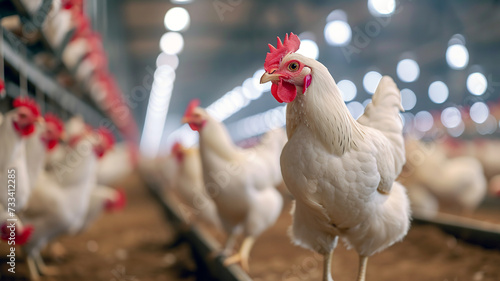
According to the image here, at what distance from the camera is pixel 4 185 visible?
1665 mm

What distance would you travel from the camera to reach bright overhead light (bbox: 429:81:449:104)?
2781mm

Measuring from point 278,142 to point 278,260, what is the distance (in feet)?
3.07

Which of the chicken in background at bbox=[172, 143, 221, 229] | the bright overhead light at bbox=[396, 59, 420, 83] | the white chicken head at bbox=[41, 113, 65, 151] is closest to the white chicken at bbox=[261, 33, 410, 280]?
the bright overhead light at bbox=[396, 59, 420, 83]

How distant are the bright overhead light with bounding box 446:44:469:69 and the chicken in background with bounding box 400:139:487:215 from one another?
120 cm

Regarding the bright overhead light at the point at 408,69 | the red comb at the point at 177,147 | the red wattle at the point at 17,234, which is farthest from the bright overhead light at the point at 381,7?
the red wattle at the point at 17,234

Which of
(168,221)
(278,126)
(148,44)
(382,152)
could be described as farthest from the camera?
(168,221)

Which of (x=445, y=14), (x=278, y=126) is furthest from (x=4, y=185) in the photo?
(x=445, y=14)

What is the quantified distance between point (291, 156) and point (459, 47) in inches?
82.9

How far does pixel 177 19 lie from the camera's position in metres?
3.57

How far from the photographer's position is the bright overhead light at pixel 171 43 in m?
3.94

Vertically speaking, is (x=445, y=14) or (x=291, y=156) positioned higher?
(x=445, y=14)

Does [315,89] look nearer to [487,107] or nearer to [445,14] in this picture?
[445,14]

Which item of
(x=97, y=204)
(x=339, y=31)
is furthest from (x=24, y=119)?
(x=339, y=31)

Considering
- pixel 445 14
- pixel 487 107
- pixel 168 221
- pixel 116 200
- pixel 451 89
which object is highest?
pixel 445 14
